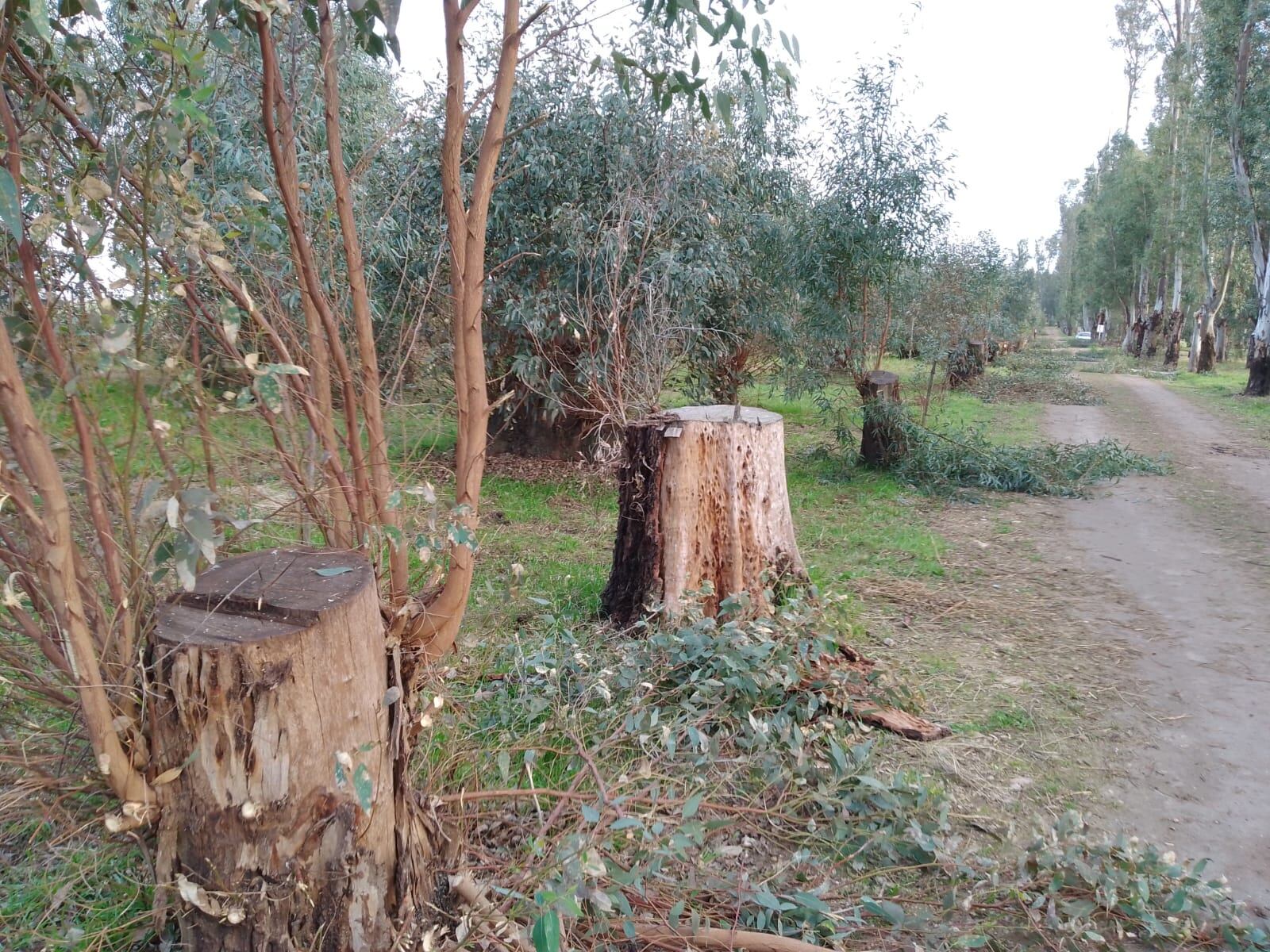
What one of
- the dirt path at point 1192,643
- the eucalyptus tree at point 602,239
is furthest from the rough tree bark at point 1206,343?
the eucalyptus tree at point 602,239

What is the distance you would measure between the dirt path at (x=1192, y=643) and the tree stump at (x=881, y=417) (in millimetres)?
1965

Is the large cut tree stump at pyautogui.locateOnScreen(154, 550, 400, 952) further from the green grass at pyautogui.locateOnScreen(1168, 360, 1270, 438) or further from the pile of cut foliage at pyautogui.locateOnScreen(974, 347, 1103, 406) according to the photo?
the pile of cut foliage at pyautogui.locateOnScreen(974, 347, 1103, 406)

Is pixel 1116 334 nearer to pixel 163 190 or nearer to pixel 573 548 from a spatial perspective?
pixel 573 548

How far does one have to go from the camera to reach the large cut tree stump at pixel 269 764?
186 centimetres

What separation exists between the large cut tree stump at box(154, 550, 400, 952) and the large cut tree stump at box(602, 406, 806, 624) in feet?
8.29

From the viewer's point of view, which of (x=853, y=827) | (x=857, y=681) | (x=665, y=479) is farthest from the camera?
(x=665, y=479)

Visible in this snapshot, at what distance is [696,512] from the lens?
4.58m

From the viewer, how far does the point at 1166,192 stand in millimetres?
33000

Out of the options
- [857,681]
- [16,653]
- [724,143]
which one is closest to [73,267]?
[16,653]

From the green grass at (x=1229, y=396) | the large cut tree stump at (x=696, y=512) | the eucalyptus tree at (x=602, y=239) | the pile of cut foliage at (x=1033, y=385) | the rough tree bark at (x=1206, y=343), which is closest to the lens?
the large cut tree stump at (x=696, y=512)

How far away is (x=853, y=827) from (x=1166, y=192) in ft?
→ 123

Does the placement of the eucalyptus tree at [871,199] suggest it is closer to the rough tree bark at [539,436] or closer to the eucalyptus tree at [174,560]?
the rough tree bark at [539,436]

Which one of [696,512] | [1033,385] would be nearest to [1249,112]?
[1033,385]

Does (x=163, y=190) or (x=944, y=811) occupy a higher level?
(x=163, y=190)
